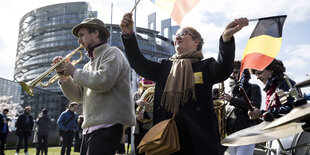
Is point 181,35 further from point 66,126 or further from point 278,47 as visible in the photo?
point 66,126

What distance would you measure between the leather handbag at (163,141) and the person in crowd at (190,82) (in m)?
0.15

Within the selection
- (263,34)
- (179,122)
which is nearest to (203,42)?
(263,34)

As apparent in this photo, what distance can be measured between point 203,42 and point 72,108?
30.2ft

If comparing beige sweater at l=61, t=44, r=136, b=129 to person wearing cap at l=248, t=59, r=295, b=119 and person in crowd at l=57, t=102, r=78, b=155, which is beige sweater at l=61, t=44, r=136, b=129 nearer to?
person wearing cap at l=248, t=59, r=295, b=119

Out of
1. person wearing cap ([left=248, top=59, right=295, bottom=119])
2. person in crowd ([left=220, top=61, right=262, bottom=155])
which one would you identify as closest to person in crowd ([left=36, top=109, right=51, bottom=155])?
person in crowd ([left=220, top=61, right=262, bottom=155])

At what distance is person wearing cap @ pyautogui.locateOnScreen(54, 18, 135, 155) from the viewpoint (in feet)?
9.78

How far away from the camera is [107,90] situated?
3070 mm

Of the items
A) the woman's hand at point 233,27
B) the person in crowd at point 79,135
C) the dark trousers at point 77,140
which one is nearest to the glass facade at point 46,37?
the dark trousers at point 77,140

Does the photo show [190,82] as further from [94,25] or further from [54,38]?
[54,38]

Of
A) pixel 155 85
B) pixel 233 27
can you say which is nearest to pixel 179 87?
pixel 155 85

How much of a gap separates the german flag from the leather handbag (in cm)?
132

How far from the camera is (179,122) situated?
278cm

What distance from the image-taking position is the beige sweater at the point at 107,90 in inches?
118

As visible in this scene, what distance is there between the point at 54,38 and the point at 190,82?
275ft
